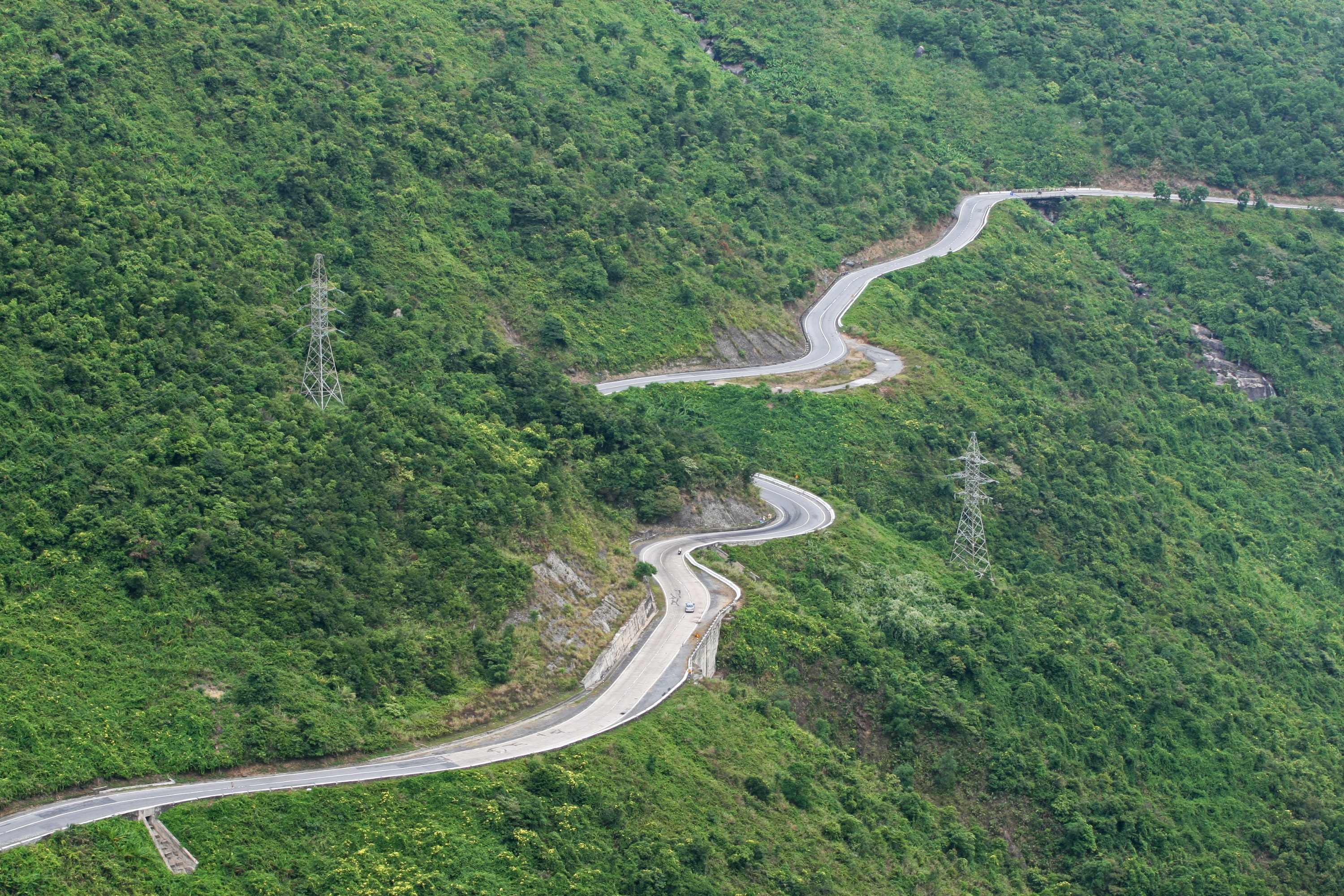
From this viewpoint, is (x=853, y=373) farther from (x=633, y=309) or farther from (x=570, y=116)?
(x=570, y=116)

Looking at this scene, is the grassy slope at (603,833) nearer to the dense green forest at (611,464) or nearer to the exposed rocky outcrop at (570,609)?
the dense green forest at (611,464)

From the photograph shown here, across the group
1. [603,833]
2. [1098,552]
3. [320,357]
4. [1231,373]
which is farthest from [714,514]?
[1231,373]

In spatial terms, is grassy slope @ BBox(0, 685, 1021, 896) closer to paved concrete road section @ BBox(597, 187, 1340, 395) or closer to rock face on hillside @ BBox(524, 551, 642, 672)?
rock face on hillside @ BBox(524, 551, 642, 672)

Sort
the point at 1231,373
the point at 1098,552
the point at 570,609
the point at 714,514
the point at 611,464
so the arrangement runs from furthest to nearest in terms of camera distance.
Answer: the point at 1231,373
the point at 1098,552
the point at 714,514
the point at 611,464
the point at 570,609

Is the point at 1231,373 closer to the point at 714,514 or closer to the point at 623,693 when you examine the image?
the point at 714,514

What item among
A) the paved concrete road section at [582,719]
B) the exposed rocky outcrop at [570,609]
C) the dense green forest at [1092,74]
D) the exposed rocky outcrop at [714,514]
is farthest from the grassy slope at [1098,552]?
the dense green forest at [1092,74]

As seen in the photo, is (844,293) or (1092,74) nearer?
(844,293)
